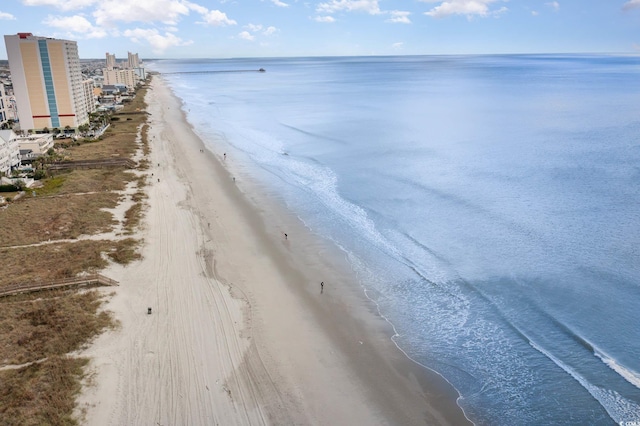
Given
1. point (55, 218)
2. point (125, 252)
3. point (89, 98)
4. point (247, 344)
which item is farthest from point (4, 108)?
point (247, 344)

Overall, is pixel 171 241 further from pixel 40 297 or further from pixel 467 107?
pixel 467 107

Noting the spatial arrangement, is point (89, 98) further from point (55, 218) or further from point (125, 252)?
point (125, 252)

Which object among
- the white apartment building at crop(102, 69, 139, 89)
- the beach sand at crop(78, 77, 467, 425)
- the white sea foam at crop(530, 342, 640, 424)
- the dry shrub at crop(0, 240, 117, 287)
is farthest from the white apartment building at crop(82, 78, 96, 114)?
the white sea foam at crop(530, 342, 640, 424)

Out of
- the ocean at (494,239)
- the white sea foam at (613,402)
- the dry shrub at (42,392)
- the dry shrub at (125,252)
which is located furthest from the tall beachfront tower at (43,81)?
the white sea foam at (613,402)


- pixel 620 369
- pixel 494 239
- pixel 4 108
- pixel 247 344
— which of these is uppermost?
pixel 4 108

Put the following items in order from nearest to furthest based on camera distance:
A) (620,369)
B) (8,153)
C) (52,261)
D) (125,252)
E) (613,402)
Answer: (613,402) → (620,369) → (52,261) → (125,252) → (8,153)

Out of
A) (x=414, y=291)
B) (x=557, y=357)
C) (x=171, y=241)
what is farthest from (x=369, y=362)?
(x=171, y=241)
